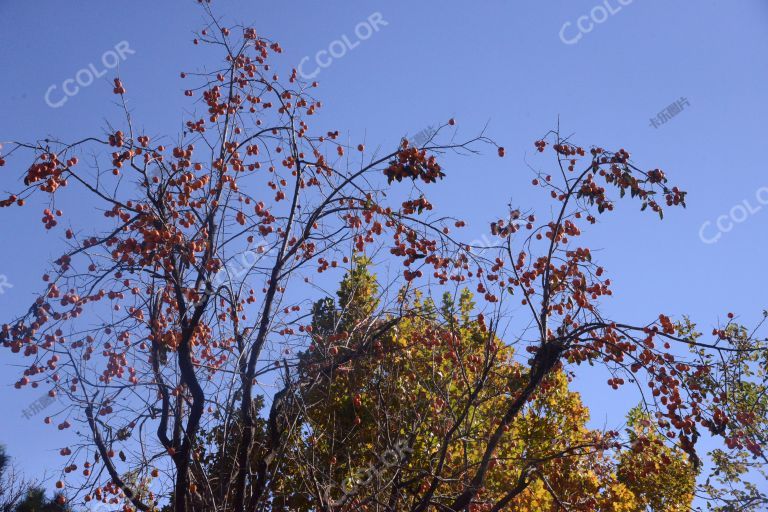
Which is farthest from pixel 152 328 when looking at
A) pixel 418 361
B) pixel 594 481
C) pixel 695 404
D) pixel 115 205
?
pixel 594 481

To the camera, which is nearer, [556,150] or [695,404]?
[695,404]

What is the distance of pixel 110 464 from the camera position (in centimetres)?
657

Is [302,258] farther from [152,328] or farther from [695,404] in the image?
[695,404]

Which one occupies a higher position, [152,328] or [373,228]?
[373,228]

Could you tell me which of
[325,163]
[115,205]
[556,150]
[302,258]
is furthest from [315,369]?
[556,150]

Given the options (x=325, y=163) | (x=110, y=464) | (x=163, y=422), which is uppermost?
(x=325, y=163)

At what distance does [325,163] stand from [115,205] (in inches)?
82.9

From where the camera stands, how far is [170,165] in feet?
21.8

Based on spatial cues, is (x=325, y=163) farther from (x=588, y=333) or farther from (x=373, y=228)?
(x=588, y=333)

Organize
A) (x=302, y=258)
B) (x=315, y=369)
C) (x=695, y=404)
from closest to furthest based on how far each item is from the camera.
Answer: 1. (x=695, y=404)
2. (x=315, y=369)
3. (x=302, y=258)

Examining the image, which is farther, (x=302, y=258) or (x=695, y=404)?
(x=302, y=258)

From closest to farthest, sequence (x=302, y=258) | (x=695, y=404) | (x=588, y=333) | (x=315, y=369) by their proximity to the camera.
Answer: (x=695, y=404) < (x=588, y=333) < (x=315, y=369) < (x=302, y=258)

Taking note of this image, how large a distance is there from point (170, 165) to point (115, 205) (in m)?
0.68

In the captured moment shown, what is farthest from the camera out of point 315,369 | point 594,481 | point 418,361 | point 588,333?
point 594,481
